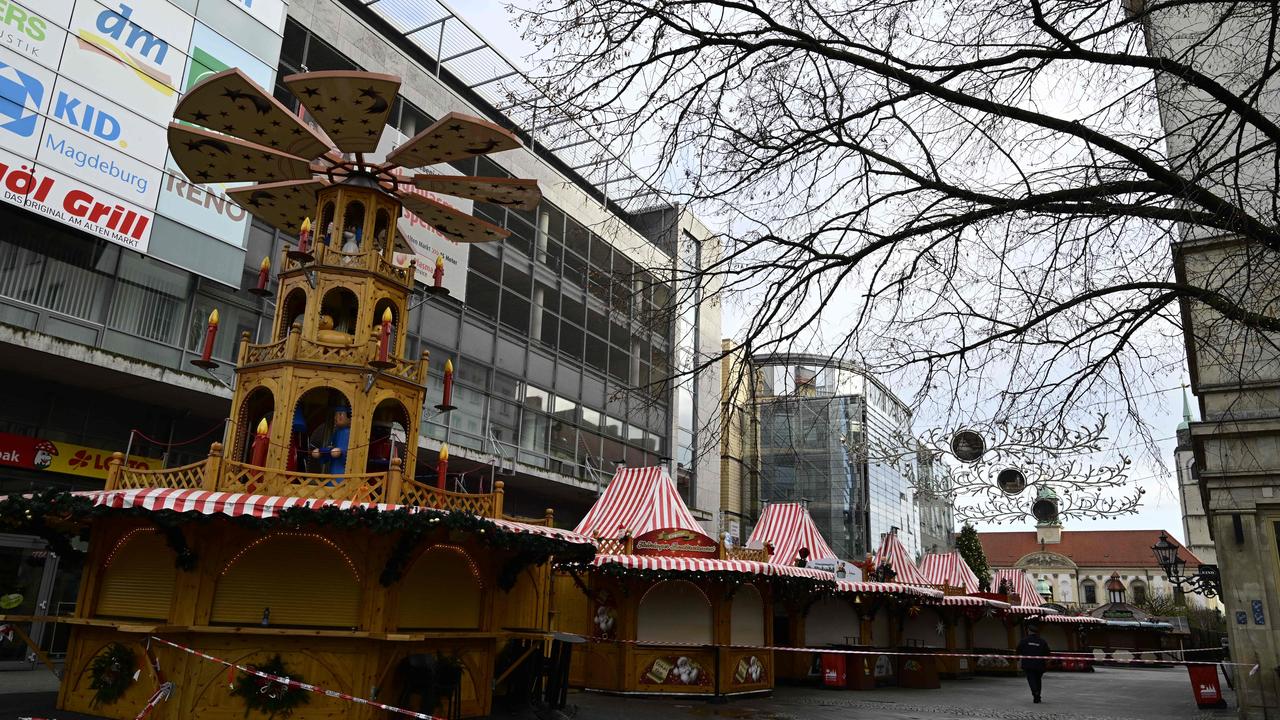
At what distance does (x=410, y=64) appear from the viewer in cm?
2662

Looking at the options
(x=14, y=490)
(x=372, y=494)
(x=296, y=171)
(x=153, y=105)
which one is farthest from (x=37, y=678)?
(x=153, y=105)

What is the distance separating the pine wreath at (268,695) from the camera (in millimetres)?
11000

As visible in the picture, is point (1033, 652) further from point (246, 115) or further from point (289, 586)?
point (246, 115)

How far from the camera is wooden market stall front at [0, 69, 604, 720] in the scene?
36.4ft

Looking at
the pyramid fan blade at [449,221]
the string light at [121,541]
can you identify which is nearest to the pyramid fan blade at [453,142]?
the pyramid fan blade at [449,221]

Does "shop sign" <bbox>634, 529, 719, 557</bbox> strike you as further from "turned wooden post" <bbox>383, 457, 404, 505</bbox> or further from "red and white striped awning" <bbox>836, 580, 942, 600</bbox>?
"turned wooden post" <bbox>383, 457, 404, 505</bbox>

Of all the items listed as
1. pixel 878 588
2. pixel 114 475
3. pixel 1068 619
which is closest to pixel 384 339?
pixel 114 475

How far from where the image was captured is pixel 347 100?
12477 millimetres

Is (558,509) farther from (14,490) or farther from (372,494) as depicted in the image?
(372,494)

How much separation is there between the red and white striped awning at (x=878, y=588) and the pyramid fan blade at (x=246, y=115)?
17327mm

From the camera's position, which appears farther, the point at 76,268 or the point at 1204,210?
the point at 76,268

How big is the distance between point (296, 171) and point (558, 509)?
2041 cm

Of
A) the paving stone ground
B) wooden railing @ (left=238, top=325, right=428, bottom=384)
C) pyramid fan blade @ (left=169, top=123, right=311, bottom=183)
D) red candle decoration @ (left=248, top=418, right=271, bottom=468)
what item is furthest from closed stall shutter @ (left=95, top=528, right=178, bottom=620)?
pyramid fan blade @ (left=169, top=123, right=311, bottom=183)

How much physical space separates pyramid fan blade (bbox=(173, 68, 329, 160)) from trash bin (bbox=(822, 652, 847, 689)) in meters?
18.0
